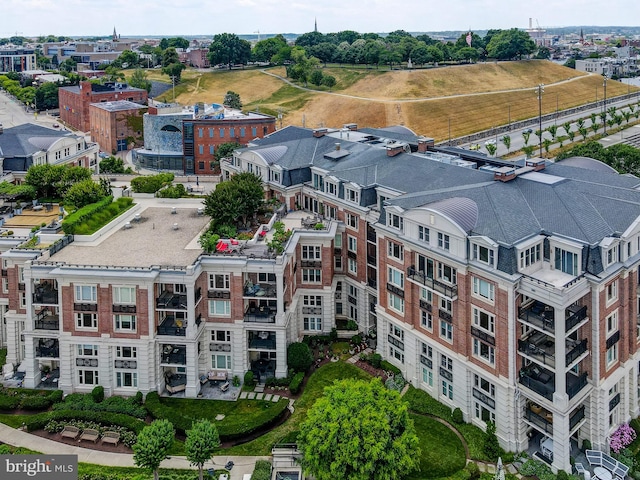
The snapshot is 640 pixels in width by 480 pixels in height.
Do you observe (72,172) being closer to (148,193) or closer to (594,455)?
(148,193)

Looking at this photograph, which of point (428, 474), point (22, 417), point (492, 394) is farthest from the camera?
point (22, 417)

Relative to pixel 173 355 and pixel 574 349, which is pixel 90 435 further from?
pixel 574 349

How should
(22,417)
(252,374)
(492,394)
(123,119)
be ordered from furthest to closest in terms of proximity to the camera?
(123,119)
(252,374)
(22,417)
(492,394)

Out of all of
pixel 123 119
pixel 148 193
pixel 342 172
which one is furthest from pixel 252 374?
pixel 123 119

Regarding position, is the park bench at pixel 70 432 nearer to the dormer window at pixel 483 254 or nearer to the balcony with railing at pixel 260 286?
the balcony with railing at pixel 260 286

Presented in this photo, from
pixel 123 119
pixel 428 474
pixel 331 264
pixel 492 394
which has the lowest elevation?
pixel 428 474

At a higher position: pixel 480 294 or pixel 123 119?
pixel 123 119

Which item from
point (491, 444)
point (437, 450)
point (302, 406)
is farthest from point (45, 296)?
point (491, 444)
